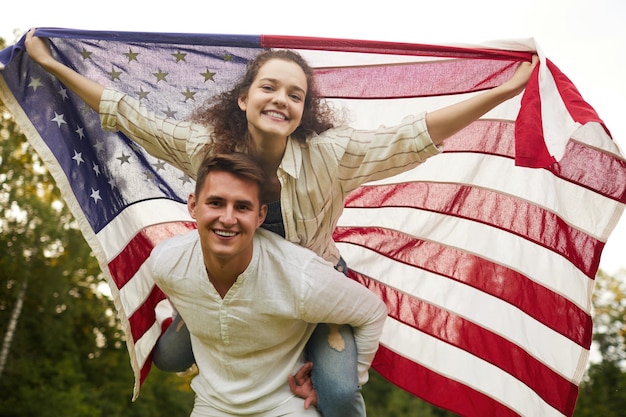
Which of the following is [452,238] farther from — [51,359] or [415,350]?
[51,359]

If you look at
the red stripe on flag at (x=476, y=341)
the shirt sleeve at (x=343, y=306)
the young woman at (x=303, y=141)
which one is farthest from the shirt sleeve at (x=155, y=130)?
the red stripe on flag at (x=476, y=341)

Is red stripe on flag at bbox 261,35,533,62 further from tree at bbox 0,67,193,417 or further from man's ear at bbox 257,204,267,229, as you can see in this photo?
tree at bbox 0,67,193,417

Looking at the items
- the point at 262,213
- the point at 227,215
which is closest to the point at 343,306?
the point at 262,213

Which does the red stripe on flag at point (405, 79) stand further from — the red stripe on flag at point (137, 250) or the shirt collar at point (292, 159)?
the red stripe on flag at point (137, 250)

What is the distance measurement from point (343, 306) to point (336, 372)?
0.30 metres

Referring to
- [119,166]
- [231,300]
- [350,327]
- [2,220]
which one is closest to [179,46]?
[119,166]

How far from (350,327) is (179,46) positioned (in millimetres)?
1486

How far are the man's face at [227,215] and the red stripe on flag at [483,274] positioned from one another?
3.36 ft

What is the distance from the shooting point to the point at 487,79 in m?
3.79

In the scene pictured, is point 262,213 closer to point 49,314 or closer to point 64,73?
point 64,73

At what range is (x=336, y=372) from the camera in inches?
144

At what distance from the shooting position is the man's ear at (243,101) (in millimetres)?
3650

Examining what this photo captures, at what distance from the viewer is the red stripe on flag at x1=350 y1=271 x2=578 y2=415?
14.2 feet

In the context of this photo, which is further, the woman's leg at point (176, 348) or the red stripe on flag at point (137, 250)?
the red stripe on flag at point (137, 250)
